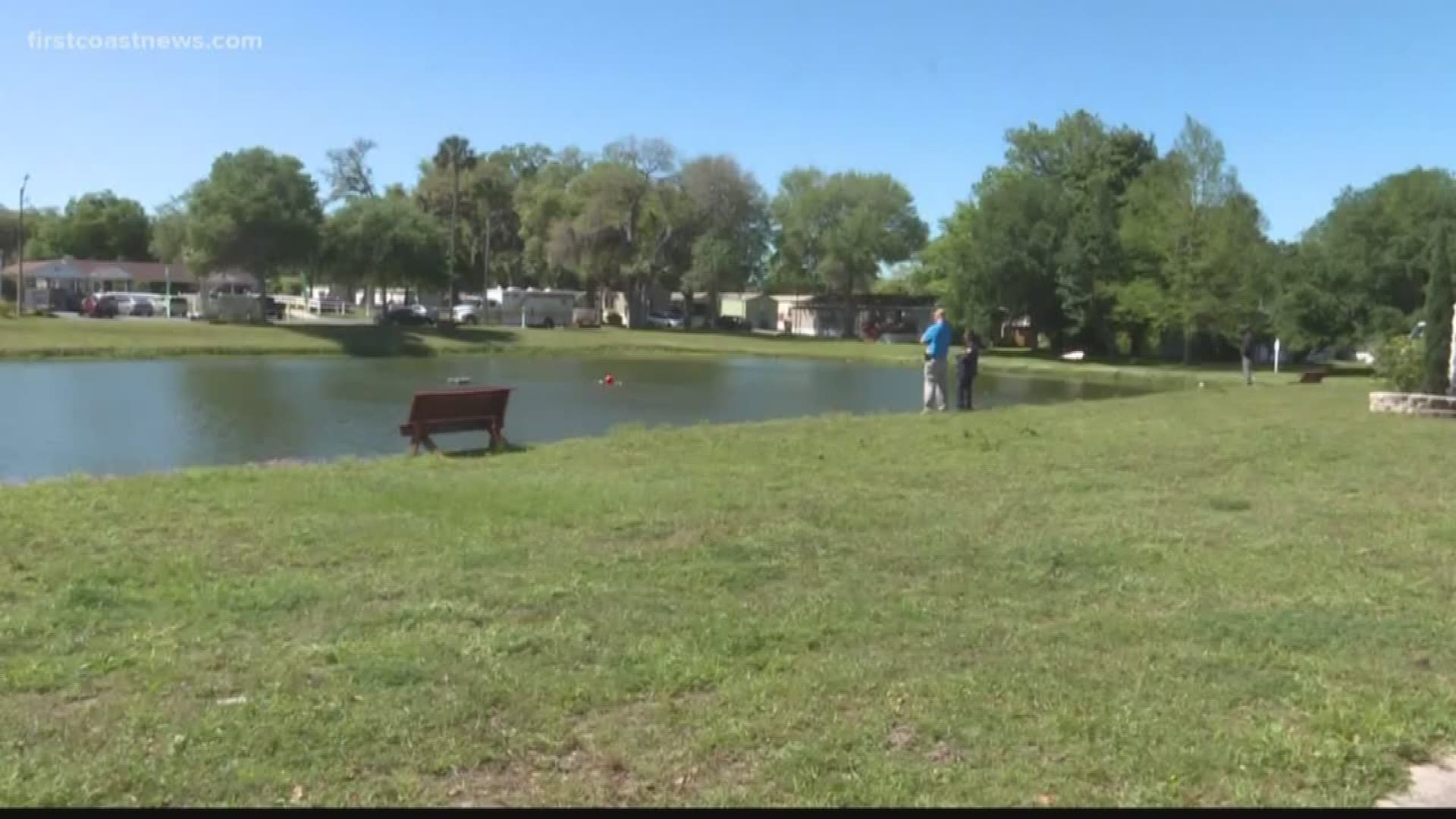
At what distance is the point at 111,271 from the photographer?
86750 mm

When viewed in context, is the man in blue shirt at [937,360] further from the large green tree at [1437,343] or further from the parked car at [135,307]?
the parked car at [135,307]

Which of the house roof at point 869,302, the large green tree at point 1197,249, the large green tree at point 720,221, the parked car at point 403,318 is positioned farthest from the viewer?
the house roof at point 869,302

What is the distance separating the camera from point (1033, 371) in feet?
166

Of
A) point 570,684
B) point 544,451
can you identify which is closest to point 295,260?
point 544,451

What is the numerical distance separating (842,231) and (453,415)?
70158 mm

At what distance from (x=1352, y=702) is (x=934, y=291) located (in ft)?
242

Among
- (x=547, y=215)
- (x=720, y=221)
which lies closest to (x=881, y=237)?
(x=720, y=221)

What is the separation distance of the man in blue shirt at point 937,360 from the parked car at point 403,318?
5075 cm

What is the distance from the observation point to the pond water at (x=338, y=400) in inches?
701

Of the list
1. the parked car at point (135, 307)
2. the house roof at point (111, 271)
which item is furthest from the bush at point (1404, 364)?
the house roof at point (111, 271)

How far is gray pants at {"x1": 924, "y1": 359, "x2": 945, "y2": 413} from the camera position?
1980cm

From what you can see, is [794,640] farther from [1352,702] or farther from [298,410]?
[298,410]

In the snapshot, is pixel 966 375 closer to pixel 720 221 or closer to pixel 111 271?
pixel 720 221

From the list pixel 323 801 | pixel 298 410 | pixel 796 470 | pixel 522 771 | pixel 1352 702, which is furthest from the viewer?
pixel 298 410
